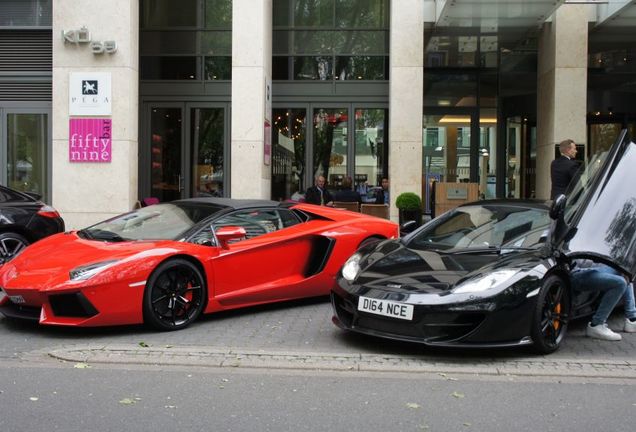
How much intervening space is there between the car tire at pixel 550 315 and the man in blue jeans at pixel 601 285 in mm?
295

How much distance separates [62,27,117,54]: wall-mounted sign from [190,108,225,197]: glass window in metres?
2.80

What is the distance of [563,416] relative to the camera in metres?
4.09

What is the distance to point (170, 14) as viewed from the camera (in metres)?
16.2

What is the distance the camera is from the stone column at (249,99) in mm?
13719

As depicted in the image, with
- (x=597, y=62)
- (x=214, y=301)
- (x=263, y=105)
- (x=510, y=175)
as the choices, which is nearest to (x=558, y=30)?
(x=597, y=62)

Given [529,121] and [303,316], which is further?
[529,121]

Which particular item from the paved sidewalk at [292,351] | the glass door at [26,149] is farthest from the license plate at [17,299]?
the glass door at [26,149]

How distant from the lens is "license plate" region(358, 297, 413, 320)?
16.9 feet

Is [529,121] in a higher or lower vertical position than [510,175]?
higher

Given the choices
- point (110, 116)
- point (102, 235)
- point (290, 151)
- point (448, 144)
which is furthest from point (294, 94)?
point (102, 235)

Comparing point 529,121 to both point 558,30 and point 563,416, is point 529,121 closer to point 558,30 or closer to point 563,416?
point 558,30

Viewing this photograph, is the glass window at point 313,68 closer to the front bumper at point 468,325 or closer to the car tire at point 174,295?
the car tire at point 174,295

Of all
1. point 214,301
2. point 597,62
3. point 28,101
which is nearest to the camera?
point 214,301

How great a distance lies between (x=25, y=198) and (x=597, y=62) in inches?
555
